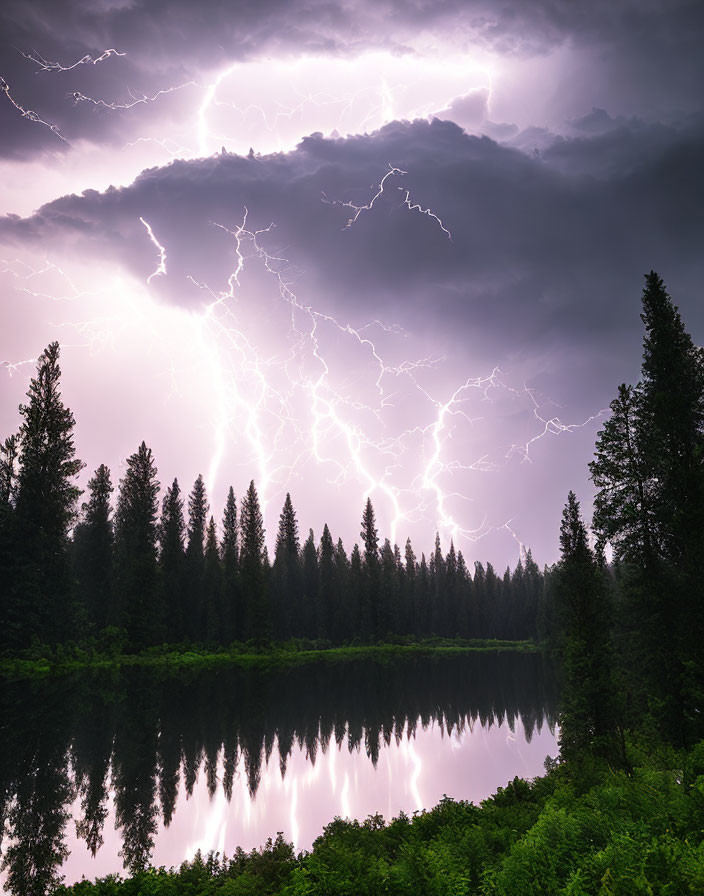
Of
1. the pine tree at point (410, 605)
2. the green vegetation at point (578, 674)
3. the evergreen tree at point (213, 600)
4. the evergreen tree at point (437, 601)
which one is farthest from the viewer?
the evergreen tree at point (437, 601)

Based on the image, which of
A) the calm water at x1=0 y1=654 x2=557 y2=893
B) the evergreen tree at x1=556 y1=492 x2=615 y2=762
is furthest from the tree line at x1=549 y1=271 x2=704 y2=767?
the calm water at x1=0 y1=654 x2=557 y2=893

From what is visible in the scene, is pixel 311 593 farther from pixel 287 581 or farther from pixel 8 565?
pixel 8 565

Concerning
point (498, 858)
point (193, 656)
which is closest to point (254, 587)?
point (193, 656)

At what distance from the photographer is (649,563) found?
2056 cm

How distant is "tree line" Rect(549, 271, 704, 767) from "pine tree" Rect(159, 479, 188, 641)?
43652mm

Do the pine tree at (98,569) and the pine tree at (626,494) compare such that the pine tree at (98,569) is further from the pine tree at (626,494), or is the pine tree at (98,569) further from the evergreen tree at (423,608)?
the evergreen tree at (423,608)

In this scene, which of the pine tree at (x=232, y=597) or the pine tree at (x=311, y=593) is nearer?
the pine tree at (x=232, y=597)

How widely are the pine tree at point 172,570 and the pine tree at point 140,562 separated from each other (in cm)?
249

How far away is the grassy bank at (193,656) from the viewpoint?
114 ft

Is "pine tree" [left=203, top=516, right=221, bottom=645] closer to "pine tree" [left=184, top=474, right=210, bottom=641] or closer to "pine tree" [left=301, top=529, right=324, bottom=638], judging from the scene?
"pine tree" [left=184, top=474, right=210, bottom=641]

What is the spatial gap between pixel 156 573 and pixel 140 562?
6.24 ft

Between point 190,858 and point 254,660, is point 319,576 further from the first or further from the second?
point 190,858

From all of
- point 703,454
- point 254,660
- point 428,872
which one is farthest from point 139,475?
point 428,872

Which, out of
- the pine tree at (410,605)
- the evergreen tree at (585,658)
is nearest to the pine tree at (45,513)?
the evergreen tree at (585,658)
